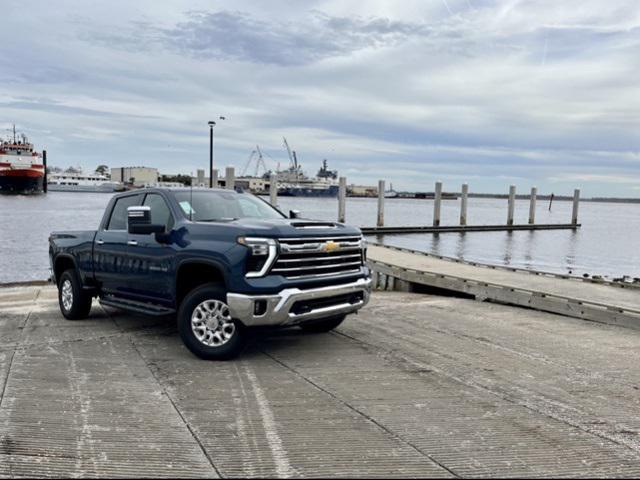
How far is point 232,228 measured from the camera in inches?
234

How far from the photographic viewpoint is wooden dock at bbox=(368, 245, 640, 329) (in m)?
8.94

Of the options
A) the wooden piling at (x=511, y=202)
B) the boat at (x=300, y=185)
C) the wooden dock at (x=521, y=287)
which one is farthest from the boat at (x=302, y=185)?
the wooden dock at (x=521, y=287)

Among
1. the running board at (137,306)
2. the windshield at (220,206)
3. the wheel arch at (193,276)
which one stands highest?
the windshield at (220,206)

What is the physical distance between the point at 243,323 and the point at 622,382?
391cm

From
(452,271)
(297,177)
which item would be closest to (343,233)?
(452,271)

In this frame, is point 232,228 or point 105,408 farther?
point 232,228

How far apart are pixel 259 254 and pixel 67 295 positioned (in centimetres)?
440

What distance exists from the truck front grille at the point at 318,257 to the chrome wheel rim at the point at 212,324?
78 cm

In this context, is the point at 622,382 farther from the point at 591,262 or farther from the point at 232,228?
the point at 591,262

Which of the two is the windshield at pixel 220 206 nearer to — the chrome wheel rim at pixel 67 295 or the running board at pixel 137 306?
the running board at pixel 137 306

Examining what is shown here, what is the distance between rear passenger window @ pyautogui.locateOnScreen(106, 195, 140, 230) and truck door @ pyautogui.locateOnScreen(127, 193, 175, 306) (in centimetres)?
41

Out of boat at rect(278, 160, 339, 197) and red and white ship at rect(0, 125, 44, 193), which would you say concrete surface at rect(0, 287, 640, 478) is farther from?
boat at rect(278, 160, 339, 197)

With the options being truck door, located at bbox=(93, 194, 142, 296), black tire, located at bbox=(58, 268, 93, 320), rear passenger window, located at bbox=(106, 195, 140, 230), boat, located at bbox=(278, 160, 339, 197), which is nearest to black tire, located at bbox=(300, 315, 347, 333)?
truck door, located at bbox=(93, 194, 142, 296)

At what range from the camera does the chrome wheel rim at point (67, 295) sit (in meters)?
8.47
